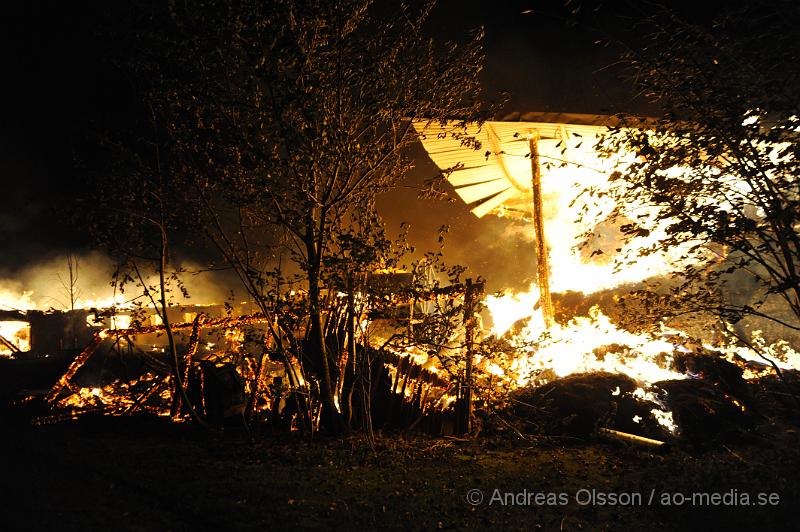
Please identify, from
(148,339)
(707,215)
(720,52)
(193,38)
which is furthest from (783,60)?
(148,339)

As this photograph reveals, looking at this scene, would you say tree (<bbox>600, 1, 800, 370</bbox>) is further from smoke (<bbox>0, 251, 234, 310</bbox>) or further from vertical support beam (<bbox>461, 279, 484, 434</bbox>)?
smoke (<bbox>0, 251, 234, 310</bbox>)

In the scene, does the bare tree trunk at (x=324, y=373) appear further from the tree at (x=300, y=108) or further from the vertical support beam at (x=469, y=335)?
the vertical support beam at (x=469, y=335)

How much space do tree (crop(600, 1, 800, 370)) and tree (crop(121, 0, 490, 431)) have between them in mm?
3038

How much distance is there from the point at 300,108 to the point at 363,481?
17.7 feet

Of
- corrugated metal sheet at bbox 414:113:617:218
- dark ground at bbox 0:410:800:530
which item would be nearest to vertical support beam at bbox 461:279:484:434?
dark ground at bbox 0:410:800:530

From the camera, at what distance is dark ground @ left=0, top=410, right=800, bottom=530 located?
4434mm

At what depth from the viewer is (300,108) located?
6.12 m

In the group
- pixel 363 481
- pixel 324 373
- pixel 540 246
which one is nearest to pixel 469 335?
pixel 324 373

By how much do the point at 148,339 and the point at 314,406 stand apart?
95.4 ft

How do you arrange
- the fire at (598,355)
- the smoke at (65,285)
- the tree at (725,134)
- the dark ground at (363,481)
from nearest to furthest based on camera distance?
the tree at (725,134)
the dark ground at (363,481)
the fire at (598,355)
the smoke at (65,285)

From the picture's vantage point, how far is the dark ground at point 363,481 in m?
4.43

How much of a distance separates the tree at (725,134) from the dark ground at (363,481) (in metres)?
2.24

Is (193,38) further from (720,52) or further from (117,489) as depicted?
(720,52)

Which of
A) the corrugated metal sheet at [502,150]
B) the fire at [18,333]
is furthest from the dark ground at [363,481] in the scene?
the fire at [18,333]
